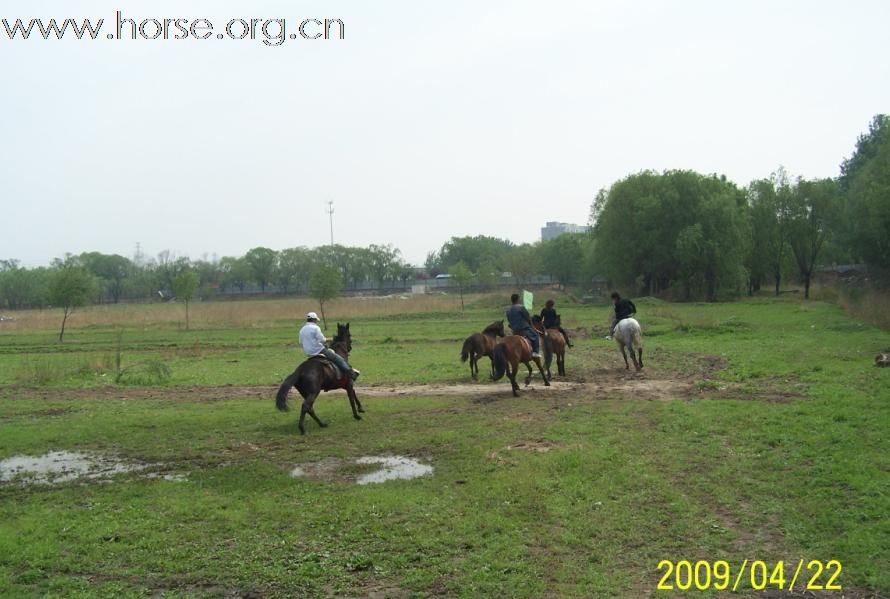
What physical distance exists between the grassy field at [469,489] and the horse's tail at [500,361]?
700 mm

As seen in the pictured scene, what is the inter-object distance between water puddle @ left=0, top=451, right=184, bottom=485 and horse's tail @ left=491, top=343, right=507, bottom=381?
740cm

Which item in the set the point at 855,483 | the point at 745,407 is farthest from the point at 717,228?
the point at 855,483

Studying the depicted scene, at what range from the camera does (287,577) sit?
248 inches

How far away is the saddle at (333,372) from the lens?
13.3 metres

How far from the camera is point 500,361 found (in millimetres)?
15570

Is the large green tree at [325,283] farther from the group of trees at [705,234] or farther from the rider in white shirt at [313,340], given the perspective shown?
the rider in white shirt at [313,340]

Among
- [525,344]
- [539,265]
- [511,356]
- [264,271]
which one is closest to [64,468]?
[511,356]

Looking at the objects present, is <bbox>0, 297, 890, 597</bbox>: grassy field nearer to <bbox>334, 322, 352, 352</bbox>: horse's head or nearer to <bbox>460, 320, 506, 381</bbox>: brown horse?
<bbox>460, 320, 506, 381</bbox>: brown horse

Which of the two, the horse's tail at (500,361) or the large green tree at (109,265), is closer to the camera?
the horse's tail at (500,361)

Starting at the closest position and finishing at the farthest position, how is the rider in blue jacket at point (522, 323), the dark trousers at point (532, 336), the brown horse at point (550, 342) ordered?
1. the rider in blue jacket at point (522, 323)
2. the dark trousers at point (532, 336)
3. the brown horse at point (550, 342)

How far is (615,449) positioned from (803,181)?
63.0 metres

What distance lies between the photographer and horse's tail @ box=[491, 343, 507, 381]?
15531 mm

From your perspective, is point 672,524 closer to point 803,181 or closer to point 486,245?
point 803,181
